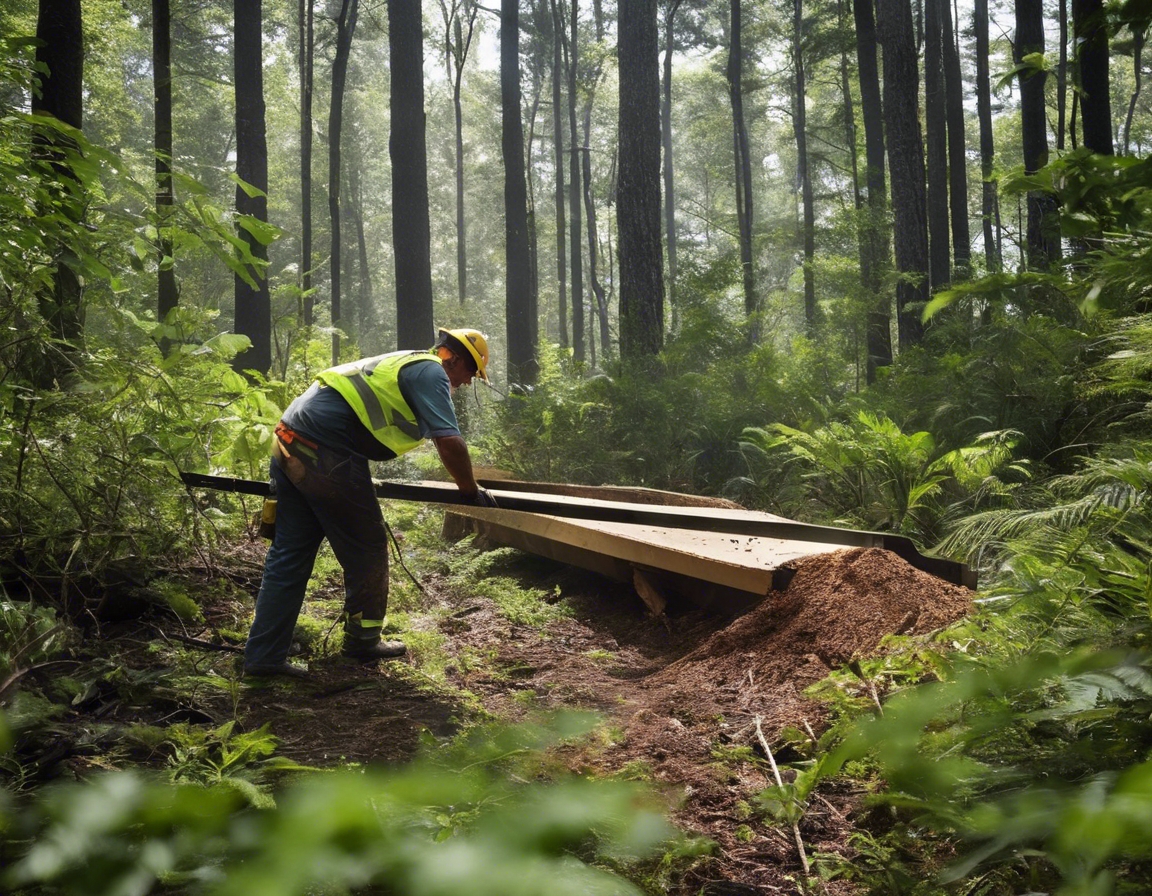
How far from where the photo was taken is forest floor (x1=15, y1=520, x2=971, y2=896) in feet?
9.87

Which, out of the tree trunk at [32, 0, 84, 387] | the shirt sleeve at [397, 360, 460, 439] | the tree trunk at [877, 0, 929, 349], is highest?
the tree trunk at [877, 0, 929, 349]

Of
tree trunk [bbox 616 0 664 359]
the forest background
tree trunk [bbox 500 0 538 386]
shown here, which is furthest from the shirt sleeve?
tree trunk [bbox 500 0 538 386]

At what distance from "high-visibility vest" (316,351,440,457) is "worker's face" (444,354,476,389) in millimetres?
285

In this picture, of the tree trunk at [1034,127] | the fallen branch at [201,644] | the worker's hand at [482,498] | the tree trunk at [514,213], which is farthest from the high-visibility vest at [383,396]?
the tree trunk at [514,213]

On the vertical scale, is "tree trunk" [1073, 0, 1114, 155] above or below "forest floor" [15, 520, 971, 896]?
above

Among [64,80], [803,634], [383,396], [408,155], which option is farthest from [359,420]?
[408,155]

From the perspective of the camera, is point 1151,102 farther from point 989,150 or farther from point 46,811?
point 46,811

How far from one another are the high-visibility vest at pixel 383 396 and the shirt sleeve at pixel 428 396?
5cm

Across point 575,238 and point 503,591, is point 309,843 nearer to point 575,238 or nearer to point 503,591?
point 503,591

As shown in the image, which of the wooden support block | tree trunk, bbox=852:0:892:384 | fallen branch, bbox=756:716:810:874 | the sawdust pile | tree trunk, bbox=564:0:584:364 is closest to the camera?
fallen branch, bbox=756:716:810:874

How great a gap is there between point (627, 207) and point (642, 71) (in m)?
2.41

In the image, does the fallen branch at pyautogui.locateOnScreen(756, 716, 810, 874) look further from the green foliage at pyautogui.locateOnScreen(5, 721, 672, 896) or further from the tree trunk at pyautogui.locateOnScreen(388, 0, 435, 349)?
the tree trunk at pyautogui.locateOnScreen(388, 0, 435, 349)

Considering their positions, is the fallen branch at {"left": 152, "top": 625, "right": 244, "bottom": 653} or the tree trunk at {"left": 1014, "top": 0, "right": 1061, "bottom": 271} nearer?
the fallen branch at {"left": 152, "top": 625, "right": 244, "bottom": 653}

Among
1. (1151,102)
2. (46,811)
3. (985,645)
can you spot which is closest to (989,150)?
(1151,102)
